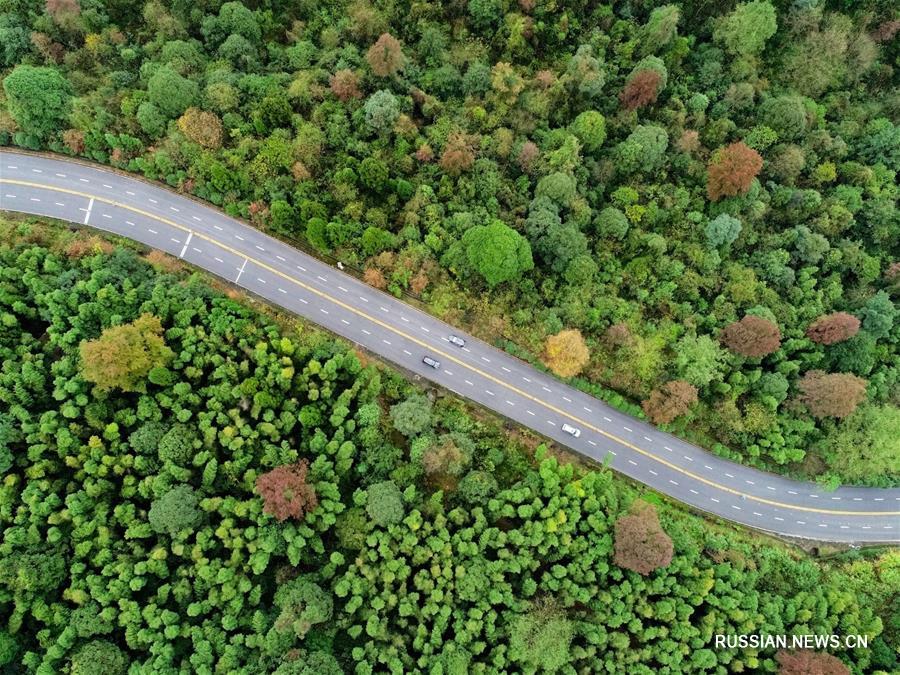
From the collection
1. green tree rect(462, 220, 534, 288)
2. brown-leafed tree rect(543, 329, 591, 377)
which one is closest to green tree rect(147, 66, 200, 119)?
green tree rect(462, 220, 534, 288)

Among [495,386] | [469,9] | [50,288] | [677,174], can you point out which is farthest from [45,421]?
[677,174]

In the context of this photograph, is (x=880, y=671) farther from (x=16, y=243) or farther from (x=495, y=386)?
(x=16, y=243)

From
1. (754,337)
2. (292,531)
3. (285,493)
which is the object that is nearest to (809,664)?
(754,337)

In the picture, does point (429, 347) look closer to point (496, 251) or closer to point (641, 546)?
point (496, 251)

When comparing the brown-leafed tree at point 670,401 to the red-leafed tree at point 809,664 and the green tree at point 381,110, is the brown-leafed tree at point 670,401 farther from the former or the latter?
the green tree at point 381,110

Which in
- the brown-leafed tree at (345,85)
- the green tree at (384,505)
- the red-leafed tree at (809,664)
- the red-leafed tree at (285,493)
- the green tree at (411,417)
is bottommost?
the red-leafed tree at (285,493)

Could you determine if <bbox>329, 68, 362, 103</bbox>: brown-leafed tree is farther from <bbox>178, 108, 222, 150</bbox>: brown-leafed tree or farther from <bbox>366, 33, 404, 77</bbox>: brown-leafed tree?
<bbox>178, 108, 222, 150</bbox>: brown-leafed tree

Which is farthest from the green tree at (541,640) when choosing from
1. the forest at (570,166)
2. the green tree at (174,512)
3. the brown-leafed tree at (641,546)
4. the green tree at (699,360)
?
the green tree at (174,512)
